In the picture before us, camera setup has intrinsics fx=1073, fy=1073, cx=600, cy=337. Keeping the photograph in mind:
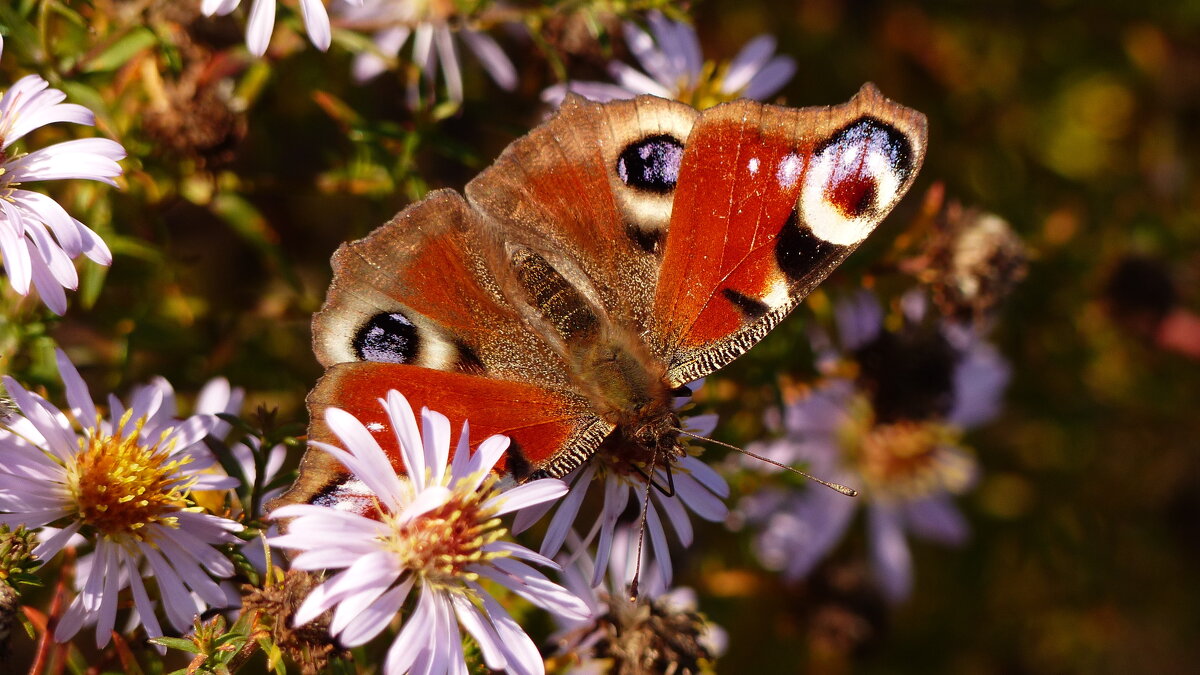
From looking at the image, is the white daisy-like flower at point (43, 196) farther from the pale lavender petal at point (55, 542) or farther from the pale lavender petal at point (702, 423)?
the pale lavender petal at point (702, 423)

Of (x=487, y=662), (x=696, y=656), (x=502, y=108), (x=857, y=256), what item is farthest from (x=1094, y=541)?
(x=487, y=662)

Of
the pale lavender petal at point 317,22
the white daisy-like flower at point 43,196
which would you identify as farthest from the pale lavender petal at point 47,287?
the pale lavender petal at point 317,22

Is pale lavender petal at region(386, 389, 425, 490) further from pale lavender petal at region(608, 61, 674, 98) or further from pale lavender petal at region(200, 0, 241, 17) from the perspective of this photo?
pale lavender petal at region(608, 61, 674, 98)

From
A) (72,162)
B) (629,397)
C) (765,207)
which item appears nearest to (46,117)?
(72,162)

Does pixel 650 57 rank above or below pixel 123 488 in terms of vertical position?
above

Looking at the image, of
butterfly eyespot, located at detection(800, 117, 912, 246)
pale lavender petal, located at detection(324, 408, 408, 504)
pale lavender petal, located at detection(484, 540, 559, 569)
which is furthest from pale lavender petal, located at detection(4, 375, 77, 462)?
butterfly eyespot, located at detection(800, 117, 912, 246)

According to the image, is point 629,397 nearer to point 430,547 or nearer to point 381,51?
point 430,547
